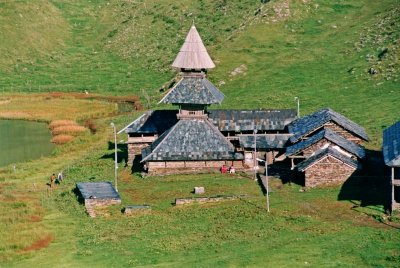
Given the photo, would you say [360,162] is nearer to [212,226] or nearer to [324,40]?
[212,226]

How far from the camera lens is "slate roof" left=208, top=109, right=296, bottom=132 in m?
83.2

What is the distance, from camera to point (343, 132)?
262 ft

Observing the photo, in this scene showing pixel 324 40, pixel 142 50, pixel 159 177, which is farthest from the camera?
pixel 142 50

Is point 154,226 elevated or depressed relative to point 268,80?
depressed

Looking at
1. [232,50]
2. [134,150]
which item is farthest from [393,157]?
[232,50]

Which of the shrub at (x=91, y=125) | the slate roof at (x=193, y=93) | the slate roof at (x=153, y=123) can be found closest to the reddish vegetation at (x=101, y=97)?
the shrub at (x=91, y=125)

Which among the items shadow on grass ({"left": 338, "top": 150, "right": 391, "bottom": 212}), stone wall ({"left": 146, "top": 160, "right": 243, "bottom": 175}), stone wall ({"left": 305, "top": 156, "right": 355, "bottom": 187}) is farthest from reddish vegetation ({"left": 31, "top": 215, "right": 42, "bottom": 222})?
shadow on grass ({"left": 338, "top": 150, "right": 391, "bottom": 212})

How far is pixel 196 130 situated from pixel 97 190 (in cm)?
1181

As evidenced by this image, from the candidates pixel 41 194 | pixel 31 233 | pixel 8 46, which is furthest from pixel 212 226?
pixel 8 46

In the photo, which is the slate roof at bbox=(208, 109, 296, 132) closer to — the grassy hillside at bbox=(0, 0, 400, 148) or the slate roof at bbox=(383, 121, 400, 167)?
the grassy hillside at bbox=(0, 0, 400, 148)

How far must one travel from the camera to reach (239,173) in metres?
78.1

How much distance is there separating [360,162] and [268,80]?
151 feet

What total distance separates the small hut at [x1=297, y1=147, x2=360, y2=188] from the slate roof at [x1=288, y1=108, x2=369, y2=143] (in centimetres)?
744

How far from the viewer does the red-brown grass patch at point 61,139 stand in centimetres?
9981
